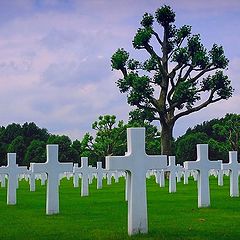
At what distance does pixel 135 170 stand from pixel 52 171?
16.7 ft

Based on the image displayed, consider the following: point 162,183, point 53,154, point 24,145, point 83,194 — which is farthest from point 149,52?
point 24,145

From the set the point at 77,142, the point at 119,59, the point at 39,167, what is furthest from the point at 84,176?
the point at 77,142

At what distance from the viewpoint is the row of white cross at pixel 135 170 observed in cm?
1112

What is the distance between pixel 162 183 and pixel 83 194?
756 centimetres

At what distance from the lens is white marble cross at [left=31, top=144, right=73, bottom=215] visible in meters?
15.7

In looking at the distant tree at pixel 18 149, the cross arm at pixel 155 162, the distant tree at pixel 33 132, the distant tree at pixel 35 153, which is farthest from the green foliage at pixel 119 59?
the distant tree at pixel 33 132

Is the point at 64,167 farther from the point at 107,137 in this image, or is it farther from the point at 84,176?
the point at 107,137

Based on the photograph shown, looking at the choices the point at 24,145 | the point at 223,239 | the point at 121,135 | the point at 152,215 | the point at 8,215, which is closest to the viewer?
the point at 223,239

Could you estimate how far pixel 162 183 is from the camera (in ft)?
101

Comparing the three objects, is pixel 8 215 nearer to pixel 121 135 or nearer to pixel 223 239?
pixel 223 239

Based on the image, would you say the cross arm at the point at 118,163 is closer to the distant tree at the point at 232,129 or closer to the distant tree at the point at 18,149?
Answer: the distant tree at the point at 232,129

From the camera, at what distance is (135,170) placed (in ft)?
37.2

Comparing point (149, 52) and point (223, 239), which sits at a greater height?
point (149, 52)

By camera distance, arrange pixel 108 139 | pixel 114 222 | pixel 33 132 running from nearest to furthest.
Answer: pixel 114 222
pixel 108 139
pixel 33 132
